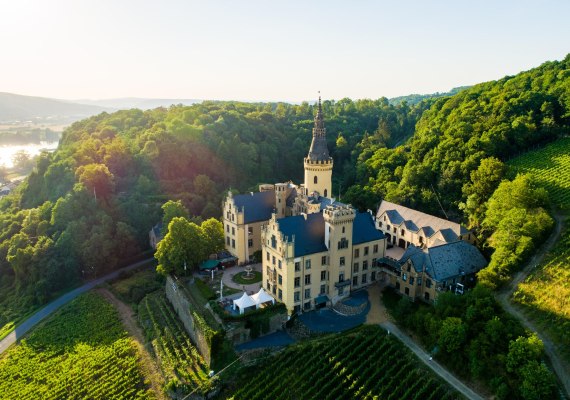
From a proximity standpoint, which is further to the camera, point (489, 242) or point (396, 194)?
point (396, 194)

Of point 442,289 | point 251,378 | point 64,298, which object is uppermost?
point 442,289

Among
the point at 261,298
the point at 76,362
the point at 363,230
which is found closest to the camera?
the point at 261,298

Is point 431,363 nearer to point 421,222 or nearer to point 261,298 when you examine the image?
point 261,298

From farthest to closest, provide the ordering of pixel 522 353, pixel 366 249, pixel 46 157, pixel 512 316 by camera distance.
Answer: pixel 46 157
pixel 366 249
pixel 512 316
pixel 522 353

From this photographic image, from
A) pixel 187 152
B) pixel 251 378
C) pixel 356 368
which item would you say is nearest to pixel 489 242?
pixel 356 368

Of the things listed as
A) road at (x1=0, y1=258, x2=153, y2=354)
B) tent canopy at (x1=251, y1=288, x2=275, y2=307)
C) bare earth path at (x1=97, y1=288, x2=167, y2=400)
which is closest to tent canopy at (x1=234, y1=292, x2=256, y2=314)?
tent canopy at (x1=251, y1=288, x2=275, y2=307)

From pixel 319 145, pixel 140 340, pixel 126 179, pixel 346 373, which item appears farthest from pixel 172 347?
pixel 126 179

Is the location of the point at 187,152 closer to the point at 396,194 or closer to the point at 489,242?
the point at 396,194
